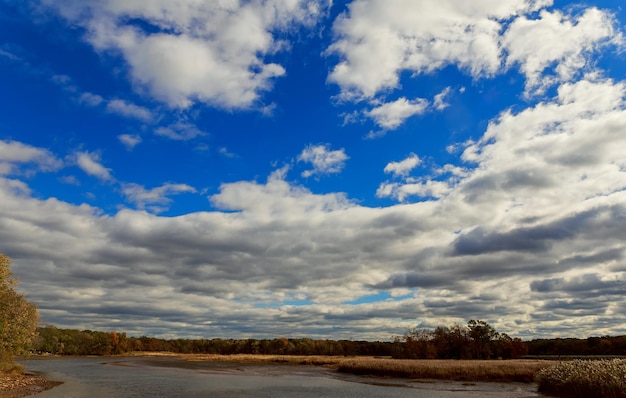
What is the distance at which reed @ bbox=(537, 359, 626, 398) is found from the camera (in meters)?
34.9

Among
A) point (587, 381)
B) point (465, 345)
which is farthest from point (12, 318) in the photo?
point (465, 345)

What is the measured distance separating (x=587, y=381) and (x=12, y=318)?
57304 millimetres

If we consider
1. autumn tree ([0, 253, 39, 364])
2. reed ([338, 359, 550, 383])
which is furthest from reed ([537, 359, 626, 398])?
autumn tree ([0, 253, 39, 364])

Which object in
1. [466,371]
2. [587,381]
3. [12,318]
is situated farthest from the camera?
[466,371]

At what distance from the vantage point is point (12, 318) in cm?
5184

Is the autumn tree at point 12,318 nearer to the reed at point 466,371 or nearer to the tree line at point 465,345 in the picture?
the reed at point 466,371

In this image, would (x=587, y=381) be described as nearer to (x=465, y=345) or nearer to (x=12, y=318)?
(x=12, y=318)

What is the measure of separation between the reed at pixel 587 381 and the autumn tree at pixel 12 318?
56054mm

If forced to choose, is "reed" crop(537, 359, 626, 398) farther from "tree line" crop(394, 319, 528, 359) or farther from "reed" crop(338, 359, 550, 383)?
"tree line" crop(394, 319, 528, 359)

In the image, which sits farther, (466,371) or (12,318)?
(466,371)

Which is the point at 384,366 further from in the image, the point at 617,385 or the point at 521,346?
the point at 521,346

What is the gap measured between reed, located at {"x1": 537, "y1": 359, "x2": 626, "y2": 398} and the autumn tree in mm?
56054

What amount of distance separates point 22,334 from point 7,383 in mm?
5120

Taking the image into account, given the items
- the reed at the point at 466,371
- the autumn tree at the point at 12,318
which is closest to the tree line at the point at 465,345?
the reed at the point at 466,371
